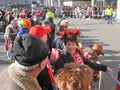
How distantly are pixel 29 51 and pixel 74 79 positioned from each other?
0.64m

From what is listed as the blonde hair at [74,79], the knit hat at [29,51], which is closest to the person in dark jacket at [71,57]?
the blonde hair at [74,79]

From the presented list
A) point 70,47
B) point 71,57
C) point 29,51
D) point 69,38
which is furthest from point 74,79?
point 69,38

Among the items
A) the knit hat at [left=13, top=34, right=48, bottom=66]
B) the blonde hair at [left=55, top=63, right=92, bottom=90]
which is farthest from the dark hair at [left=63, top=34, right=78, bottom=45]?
the knit hat at [left=13, top=34, right=48, bottom=66]

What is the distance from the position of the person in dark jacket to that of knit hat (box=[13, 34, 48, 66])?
224 cm

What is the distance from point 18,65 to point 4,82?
0.53ft

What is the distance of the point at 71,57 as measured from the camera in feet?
16.3

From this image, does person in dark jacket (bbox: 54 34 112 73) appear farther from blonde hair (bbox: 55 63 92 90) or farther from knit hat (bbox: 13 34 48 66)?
knit hat (bbox: 13 34 48 66)

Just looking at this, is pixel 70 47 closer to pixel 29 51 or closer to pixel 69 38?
pixel 69 38

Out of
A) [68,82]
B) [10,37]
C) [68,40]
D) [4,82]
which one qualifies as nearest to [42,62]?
[4,82]

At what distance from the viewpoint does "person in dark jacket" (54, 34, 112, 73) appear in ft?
15.9

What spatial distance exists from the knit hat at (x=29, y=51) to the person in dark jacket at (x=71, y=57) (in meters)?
2.24

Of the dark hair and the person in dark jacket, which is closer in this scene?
the person in dark jacket

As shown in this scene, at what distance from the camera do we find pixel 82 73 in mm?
3016

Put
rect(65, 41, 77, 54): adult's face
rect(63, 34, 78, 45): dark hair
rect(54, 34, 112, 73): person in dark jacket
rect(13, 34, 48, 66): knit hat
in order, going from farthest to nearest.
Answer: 1. rect(63, 34, 78, 45): dark hair
2. rect(65, 41, 77, 54): adult's face
3. rect(54, 34, 112, 73): person in dark jacket
4. rect(13, 34, 48, 66): knit hat
